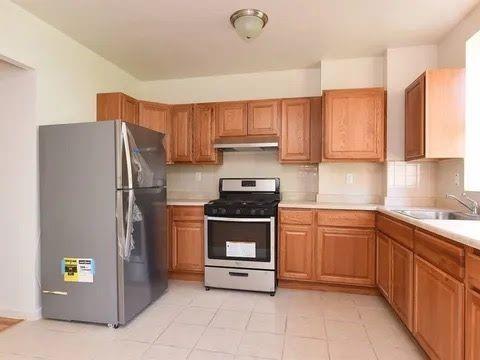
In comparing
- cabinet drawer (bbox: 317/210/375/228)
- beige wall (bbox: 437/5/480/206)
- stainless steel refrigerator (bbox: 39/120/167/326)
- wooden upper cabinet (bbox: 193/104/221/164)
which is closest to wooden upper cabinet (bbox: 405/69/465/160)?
beige wall (bbox: 437/5/480/206)

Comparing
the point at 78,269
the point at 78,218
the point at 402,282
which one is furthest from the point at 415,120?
the point at 78,269

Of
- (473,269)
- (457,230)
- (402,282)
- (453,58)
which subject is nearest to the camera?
(473,269)

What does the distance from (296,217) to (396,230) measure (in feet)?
3.14

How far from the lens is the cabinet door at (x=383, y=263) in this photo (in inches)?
97.7

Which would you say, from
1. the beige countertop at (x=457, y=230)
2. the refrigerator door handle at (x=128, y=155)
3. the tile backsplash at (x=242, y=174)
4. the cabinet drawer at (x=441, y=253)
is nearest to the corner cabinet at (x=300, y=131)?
the tile backsplash at (x=242, y=174)

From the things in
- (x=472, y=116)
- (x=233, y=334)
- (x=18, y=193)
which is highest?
(x=472, y=116)

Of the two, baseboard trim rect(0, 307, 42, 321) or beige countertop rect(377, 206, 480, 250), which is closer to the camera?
beige countertop rect(377, 206, 480, 250)

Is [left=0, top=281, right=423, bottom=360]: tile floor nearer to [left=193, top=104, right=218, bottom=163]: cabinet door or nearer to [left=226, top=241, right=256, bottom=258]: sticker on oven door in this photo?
[left=226, top=241, right=256, bottom=258]: sticker on oven door

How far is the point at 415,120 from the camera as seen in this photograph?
8.59 feet

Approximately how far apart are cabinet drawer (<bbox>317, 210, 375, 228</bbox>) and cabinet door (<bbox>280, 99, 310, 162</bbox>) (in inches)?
26.8

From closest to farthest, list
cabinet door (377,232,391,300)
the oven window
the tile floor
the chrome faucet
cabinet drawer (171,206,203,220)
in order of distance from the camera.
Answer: the tile floor
the chrome faucet
cabinet door (377,232,391,300)
the oven window
cabinet drawer (171,206,203,220)

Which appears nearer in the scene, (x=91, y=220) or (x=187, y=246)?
(x=91, y=220)

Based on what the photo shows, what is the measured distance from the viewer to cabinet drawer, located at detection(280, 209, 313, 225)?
2.97 metres

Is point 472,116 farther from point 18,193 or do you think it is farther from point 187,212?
point 18,193
